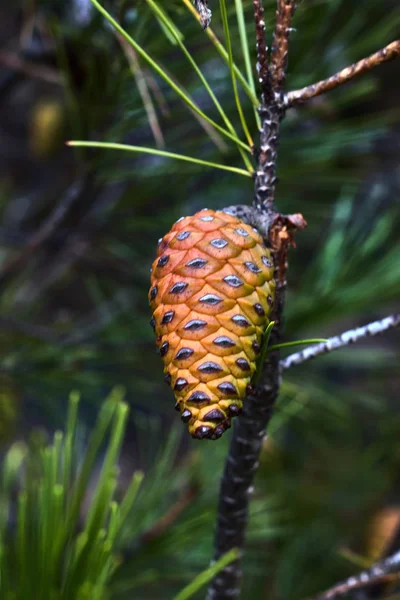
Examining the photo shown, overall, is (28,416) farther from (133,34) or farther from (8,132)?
(133,34)

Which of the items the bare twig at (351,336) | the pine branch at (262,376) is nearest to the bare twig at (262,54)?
the pine branch at (262,376)

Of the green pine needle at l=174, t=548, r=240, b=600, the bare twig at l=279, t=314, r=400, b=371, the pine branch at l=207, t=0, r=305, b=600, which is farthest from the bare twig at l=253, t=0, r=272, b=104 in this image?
the green pine needle at l=174, t=548, r=240, b=600

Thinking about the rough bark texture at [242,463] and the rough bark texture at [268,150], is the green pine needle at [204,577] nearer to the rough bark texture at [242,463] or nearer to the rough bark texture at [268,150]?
the rough bark texture at [242,463]

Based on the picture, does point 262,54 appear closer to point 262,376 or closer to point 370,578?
point 262,376

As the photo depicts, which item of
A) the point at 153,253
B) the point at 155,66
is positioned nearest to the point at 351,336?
the point at 155,66

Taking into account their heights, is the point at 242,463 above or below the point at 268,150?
below

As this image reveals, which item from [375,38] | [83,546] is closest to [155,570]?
[83,546]
